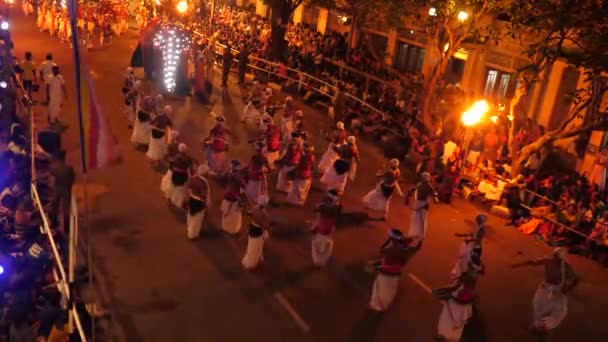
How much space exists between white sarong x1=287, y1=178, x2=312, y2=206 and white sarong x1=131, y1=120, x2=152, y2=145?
4.51 meters

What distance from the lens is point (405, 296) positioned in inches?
437

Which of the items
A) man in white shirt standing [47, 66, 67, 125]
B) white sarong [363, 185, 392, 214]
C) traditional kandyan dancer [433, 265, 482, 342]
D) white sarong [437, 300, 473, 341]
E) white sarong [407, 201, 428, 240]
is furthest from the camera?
man in white shirt standing [47, 66, 67, 125]

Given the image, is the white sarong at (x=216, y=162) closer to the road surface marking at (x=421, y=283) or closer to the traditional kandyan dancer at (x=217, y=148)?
the traditional kandyan dancer at (x=217, y=148)

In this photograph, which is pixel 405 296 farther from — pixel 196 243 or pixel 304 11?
pixel 304 11

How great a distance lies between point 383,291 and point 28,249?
213 inches

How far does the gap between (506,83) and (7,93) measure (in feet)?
49.9

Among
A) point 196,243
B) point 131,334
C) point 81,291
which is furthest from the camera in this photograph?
point 196,243

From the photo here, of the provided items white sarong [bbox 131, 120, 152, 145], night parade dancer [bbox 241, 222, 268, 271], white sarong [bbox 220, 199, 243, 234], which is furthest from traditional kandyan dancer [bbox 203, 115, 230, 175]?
night parade dancer [bbox 241, 222, 268, 271]

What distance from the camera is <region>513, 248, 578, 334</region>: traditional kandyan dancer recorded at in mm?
9836

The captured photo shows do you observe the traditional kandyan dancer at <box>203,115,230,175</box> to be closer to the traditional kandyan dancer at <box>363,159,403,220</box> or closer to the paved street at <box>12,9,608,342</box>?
the paved street at <box>12,9,608,342</box>

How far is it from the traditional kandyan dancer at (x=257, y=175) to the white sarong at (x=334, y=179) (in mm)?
2089

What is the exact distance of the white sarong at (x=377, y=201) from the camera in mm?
14148

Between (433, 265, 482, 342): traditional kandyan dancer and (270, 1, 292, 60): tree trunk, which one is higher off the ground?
(270, 1, 292, 60): tree trunk

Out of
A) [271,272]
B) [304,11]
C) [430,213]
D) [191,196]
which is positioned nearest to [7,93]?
[191,196]
